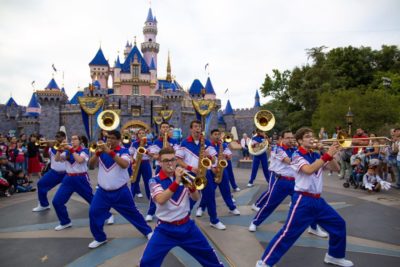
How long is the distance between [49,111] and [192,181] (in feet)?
140

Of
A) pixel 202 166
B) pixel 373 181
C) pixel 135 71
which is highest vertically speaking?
pixel 135 71

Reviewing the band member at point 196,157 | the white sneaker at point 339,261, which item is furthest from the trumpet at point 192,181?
the band member at point 196,157

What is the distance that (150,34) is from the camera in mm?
52750

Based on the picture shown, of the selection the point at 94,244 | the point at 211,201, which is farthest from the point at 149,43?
the point at 94,244

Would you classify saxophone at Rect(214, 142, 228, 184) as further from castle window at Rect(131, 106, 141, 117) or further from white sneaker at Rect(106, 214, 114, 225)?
castle window at Rect(131, 106, 141, 117)

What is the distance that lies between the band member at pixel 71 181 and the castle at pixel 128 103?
3285 centimetres

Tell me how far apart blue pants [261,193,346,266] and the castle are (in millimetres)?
35757

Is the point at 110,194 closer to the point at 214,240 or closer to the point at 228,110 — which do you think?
the point at 214,240

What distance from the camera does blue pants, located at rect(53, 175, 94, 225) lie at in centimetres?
597

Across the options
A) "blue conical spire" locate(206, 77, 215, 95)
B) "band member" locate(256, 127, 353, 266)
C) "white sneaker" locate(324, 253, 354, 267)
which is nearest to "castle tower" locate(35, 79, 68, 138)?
"blue conical spire" locate(206, 77, 215, 95)

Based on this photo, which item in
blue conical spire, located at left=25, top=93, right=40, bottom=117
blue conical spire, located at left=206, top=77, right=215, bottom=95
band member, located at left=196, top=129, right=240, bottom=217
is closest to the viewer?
band member, located at left=196, top=129, right=240, bottom=217

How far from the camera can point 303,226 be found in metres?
4.02

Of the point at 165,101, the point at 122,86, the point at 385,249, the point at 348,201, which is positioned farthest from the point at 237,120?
the point at 385,249

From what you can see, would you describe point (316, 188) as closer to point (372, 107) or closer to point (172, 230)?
point (172, 230)
